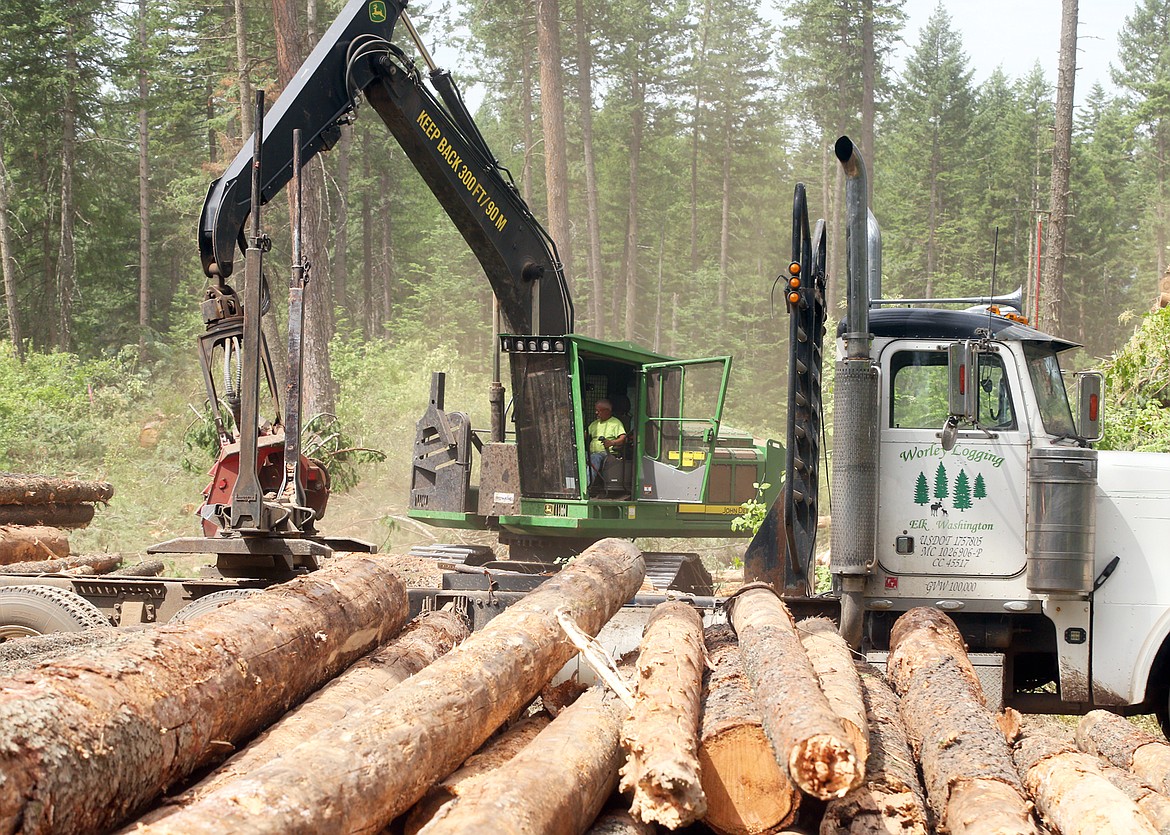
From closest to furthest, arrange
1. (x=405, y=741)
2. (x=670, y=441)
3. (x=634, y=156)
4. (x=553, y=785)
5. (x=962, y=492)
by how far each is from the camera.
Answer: (x=553, y=785) → (x=405, y=741) → (x=962, y=492) → (x=670, y=441) → (x=634, y=156)

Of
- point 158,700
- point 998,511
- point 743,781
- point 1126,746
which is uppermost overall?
point 998,511

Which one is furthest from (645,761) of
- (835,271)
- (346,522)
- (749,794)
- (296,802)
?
(835,271)

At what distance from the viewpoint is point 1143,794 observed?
5082 mm

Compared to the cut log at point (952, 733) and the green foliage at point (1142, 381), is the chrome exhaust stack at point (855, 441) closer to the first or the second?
the cut log at point (952, 733)

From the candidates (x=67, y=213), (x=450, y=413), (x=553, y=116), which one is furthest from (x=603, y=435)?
Result: (x=67, y=213)

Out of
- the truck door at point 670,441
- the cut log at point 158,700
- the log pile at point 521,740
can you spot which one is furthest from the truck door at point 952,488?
the truck door at point 670,441

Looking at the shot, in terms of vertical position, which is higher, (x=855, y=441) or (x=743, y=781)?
(x=855, y=441)

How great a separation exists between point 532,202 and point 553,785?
39.5 metres

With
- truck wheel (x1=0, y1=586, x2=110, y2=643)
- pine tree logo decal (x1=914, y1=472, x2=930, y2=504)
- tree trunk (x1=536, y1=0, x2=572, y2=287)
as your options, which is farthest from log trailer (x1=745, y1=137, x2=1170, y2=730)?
tree trunk (x1=536, y1=0, x2=572, y2=287)

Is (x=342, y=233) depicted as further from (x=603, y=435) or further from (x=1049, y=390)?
(x=1049, y=390)

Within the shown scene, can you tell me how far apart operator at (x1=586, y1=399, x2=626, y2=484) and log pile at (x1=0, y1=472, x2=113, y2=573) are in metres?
5.40

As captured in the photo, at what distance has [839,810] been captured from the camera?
4160 millimetres

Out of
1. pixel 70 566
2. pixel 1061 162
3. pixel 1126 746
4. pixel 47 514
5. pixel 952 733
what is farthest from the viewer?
pixel 1061 162

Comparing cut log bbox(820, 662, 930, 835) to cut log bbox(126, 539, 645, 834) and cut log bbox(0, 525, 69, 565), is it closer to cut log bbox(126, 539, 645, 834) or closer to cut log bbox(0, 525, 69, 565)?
cut log bbox(126, 539, 645, 834)
